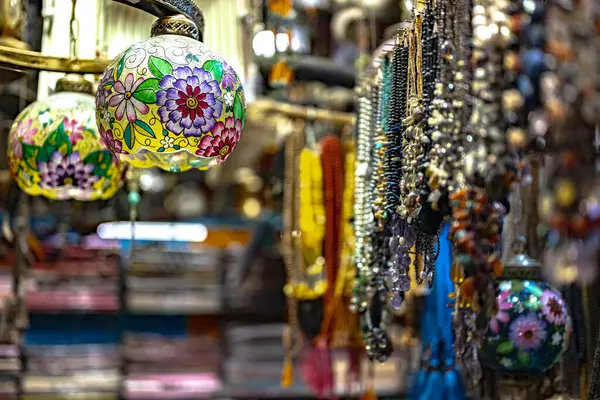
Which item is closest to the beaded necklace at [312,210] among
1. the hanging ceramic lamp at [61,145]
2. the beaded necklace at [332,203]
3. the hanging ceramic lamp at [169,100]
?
the beaded necklace at [332,203]

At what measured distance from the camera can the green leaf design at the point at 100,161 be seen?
5.43 ft

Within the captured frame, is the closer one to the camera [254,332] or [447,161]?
[447,161]

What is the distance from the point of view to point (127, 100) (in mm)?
1282

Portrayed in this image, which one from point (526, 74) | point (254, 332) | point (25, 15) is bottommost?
point (254, 332)

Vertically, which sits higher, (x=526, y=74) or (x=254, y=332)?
(x=526, y=74)

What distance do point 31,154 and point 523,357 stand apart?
105 centimetres

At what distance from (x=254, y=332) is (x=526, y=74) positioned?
278 cm

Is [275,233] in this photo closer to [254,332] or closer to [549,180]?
[254,332]

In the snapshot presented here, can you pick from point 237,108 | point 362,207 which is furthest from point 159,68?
point 362,207

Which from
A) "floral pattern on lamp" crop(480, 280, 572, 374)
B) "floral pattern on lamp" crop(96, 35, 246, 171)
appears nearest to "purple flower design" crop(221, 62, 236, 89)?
"floral pattern on lamp" crop(96, 35, 246, 171)

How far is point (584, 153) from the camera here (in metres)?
0.81

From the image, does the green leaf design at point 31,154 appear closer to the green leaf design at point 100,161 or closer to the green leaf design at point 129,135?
the green leaf design at point 100,161

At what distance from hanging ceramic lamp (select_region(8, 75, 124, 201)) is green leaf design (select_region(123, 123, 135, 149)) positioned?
1.19 ft

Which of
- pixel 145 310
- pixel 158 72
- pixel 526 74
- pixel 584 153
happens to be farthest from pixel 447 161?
pixel 145 310
